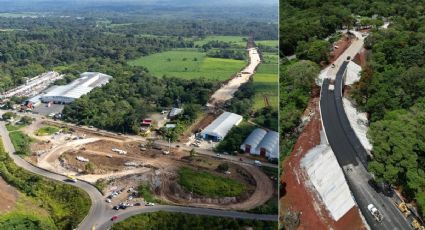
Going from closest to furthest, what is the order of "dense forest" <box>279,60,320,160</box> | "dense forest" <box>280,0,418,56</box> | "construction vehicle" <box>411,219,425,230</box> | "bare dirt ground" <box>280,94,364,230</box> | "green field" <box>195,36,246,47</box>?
"construction vehicle" <box>411,219,425,230</box>, "bare dirt ground" <box>280,94,364,230</box>, "green field" <box>195,36,246,47</box>, "dense forest" <box>279,60,320,160</box>, "dense forest" <box>280,0,418,56</box>

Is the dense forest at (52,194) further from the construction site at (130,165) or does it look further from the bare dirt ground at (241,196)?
the bare dirt ground at (241,196)

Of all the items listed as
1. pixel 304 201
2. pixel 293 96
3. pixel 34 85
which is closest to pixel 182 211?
pixel 34 85

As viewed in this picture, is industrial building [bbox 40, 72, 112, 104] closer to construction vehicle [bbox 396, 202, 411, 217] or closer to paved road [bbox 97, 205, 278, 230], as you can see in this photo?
paved road [bbox 97, 205, 278, 230]

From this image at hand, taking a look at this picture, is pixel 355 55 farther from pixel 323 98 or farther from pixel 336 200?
pixel 336 200

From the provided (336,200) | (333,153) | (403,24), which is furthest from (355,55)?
(336,200)

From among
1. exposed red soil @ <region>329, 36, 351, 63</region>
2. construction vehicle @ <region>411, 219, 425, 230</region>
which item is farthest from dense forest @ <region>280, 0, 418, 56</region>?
construction vehicle @ <region>411, 219, 425, 230</region>

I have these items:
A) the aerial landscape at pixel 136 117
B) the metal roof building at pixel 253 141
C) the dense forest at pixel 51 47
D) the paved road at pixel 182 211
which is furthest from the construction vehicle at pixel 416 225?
the dense forest at pixel 51 47
